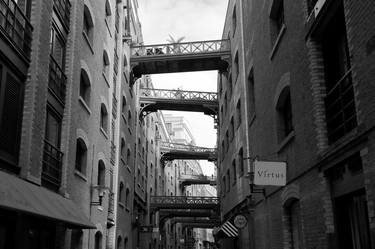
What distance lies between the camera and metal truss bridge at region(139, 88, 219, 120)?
3416cm

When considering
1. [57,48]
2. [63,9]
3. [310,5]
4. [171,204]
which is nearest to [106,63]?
[63,9]

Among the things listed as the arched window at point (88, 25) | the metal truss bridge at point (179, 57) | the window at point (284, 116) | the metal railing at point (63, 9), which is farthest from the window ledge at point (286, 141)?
the metal truss bridge at point (179, 57)

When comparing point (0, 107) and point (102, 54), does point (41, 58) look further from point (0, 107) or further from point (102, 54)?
point (102, 54)

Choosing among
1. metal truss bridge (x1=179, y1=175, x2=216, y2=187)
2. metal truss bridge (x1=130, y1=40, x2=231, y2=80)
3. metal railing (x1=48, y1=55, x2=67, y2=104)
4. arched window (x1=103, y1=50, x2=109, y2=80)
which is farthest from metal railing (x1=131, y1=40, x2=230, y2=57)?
metal truss bridge (x1=179, y1=175, x2=216, y2=187)

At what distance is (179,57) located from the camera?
28438 millimetres

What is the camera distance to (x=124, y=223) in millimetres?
25750

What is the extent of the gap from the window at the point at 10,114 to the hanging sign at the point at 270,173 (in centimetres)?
551

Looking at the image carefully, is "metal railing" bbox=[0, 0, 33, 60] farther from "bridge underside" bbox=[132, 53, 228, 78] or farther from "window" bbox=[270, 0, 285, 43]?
"bridge underside" bbox=[132, 53, 228, 78]

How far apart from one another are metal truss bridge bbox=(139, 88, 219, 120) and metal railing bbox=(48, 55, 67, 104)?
19.1 meters

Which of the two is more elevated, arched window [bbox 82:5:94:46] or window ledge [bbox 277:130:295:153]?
arched window [bbox 82:5:94:46]

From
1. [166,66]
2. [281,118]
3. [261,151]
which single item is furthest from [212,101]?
[281,118]

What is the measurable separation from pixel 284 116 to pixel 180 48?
1677 centimetres

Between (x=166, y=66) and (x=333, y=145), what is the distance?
21774mm

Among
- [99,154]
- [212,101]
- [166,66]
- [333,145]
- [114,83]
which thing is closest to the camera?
[333,145]
